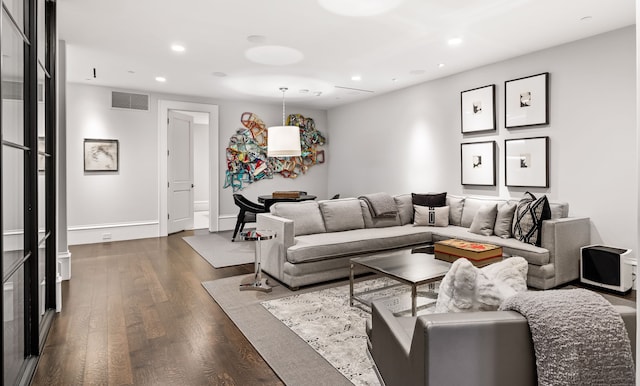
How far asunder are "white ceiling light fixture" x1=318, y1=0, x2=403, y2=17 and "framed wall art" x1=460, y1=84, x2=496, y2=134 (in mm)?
2358

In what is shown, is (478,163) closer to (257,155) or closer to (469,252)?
(469,252)

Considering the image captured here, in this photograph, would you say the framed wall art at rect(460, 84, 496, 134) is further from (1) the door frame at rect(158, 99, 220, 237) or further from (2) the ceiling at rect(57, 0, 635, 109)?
(1) the door frame at rect(158, 99, 220, 237)

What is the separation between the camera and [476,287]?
1.33 meters

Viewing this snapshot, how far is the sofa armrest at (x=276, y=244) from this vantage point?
3.73 m

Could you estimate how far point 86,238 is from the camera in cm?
608

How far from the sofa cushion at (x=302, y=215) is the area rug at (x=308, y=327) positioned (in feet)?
2.40

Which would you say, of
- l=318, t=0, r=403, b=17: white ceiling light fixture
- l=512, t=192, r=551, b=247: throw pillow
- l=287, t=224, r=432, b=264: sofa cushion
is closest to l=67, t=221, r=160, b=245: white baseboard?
l=287, t=224, r=432, b=264: sofa cushion

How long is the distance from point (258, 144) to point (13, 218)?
580cm

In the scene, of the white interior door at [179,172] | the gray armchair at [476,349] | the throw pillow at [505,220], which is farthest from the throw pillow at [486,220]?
the white interior door at [179,172]

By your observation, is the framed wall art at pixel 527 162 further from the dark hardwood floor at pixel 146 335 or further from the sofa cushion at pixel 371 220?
the dark hardwood floor at pixel 146 335

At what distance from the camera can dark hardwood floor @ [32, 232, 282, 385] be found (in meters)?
2.18

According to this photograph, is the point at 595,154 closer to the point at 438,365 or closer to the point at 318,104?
the point at 438,365

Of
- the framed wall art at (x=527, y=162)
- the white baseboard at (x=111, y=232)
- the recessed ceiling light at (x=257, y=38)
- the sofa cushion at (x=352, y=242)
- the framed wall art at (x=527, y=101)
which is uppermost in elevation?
the recessed ceiling light at (x=257, y=38)

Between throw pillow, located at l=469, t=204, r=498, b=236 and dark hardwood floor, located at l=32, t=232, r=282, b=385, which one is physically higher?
throw pillow, located at l=469, t=204, r=498, b=236
